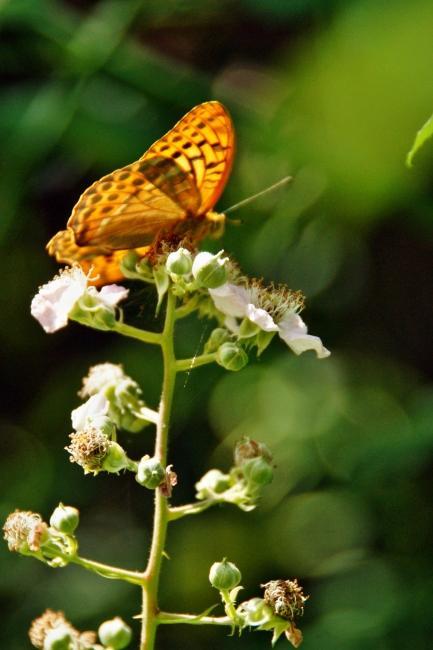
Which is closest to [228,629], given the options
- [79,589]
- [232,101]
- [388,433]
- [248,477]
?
[79,589]

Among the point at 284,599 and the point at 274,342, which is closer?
the point at 284,599

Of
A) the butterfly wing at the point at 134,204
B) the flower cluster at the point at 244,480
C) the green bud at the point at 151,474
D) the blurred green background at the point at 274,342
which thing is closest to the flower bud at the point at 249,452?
the flower cluster at the point at 244,480

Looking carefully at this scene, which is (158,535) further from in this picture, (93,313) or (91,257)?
(91,257)

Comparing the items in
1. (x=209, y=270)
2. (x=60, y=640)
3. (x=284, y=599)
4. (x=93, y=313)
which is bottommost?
(x=60, y=640)

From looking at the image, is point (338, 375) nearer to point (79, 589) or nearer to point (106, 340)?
point (106, 340)

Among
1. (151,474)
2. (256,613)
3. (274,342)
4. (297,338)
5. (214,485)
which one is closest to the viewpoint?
(151,474)

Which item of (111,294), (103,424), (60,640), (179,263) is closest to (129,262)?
(111,294)

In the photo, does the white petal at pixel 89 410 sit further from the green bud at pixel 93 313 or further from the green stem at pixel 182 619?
the green stem at pixel 182 619
